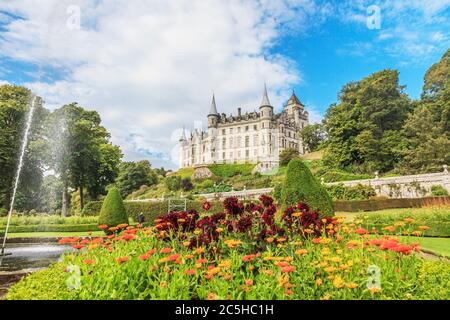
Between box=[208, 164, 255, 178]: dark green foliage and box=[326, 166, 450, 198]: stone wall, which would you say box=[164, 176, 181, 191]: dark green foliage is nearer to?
box=[208, 164, 255, 178]: dark green foliage

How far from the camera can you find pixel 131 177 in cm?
5853

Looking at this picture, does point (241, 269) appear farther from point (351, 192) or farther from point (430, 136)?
point (430, 136)

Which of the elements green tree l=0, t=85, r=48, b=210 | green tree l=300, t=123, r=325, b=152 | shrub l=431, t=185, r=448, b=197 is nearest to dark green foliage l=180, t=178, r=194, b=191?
green tree l=0, t=85, r=48, b=210

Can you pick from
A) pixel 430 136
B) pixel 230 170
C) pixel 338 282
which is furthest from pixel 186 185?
pixel 338 282

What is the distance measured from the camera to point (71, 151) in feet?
92.8

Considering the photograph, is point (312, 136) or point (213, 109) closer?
point (312, 136)

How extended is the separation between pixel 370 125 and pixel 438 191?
42.9ft

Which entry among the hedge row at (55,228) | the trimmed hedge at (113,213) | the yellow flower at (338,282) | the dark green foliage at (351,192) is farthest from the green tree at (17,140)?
the yellow flower at (338,282)

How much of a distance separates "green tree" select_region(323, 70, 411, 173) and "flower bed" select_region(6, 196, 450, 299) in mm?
29905

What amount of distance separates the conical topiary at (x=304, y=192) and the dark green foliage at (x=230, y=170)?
4630cm

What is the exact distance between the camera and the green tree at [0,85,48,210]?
24688 mm

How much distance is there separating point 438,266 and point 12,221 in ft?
76.2

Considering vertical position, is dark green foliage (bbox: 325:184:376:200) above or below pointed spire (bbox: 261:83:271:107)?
below

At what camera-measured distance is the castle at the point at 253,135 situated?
66438 millimetres
